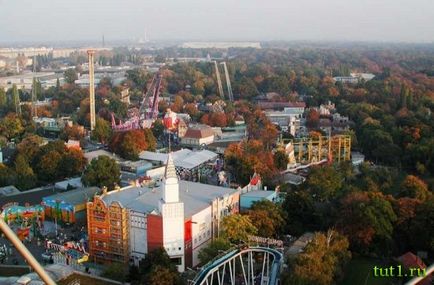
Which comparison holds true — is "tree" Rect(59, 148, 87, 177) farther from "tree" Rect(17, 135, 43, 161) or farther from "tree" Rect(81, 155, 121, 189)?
"tree" Rect(81, 155, 121, 189)

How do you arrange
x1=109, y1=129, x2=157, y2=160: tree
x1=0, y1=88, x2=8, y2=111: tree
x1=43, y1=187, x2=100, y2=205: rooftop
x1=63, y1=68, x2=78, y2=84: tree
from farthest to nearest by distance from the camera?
x1=63, y1=68, x2=78, y2=84: tree
x1=0, y1=88, x2=8, y2=111: tree
x1=109, y1=129, x2=157, y2=160: tree
x1=43, y1=187, x2=100, y2=205: rooftop

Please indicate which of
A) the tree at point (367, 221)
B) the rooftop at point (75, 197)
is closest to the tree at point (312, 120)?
the rooftop at point (75, 197)

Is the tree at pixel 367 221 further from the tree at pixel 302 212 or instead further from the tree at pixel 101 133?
the tree at pixel 101 133

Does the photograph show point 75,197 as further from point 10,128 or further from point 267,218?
point 10,128

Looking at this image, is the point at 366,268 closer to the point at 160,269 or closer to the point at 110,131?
the point at 160,269

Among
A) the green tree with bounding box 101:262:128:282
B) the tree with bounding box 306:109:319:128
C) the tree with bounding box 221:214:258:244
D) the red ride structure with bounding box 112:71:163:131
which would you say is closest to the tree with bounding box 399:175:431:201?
the tree with bounding box 221:214:258:244
